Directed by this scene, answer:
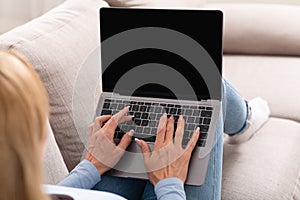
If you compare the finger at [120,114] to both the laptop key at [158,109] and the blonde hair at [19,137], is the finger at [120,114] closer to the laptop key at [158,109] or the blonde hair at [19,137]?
the laptop key at [158,109]

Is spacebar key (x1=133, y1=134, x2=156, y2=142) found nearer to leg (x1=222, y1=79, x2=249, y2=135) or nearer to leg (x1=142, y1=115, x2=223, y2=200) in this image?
leg (x1=142, y1=115, x2=223, y2=200)

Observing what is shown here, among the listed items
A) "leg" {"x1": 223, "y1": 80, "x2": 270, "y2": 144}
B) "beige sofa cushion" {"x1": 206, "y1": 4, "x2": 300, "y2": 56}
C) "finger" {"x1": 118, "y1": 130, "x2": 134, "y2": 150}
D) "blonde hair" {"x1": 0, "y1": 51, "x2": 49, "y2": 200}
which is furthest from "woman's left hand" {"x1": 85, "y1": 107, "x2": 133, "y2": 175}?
"beige sofa cushion" {"x1": 206, "y1": 4, "x2": 300, "y2": 56}

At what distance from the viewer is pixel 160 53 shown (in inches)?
66.4

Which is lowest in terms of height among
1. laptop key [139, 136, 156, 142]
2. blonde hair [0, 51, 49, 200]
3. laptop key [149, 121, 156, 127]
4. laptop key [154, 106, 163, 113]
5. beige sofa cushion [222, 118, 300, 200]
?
beige sofa cushion [222, 118, 300, 200]

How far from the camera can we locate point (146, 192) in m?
1.52

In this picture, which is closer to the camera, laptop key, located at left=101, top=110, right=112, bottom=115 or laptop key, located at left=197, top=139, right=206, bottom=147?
laptop key, located at left=197, top=139, right=206, bottom=147

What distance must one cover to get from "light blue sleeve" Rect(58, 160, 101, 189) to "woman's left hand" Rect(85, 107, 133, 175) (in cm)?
3

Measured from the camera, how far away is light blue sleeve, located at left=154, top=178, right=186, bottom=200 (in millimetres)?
1343

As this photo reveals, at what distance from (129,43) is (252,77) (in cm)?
86

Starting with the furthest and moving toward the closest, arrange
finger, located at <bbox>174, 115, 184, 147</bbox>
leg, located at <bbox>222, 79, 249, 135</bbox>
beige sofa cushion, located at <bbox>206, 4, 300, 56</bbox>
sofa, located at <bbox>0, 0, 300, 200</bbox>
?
beige sofa cushion, located at <bbox>206, 4, 300, 56</bbox>
leg, located at <bbox>222, 79, 249, 135</bbox>
sofa, located at <bbox>0, 0, 300, 200</bbox>
finger, located at <bbox>174, 115, 184, 147</bbox>

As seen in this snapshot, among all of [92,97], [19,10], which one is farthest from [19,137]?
[19,10]

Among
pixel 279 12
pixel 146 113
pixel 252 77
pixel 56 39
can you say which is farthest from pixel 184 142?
pixel 279 12

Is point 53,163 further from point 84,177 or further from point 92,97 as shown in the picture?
point 92,97

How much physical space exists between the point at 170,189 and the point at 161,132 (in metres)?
0.18
